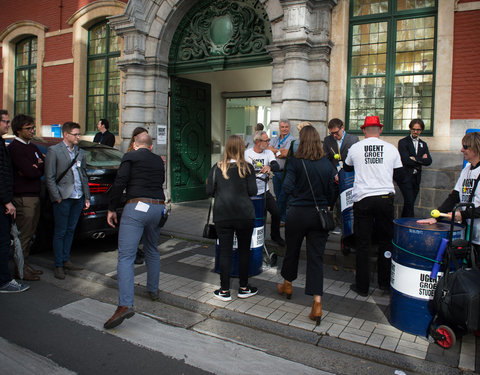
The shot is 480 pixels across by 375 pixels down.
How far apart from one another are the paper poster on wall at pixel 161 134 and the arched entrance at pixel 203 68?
0.22 meters

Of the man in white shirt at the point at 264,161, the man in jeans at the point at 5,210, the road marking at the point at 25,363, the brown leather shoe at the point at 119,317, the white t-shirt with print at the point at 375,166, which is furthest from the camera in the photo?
the man in white shirt at the point at 264,161

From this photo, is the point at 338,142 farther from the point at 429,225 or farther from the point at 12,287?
the point at 12,287

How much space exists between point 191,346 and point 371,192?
258 cm

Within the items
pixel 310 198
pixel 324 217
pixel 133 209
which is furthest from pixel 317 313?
pixel 133 209

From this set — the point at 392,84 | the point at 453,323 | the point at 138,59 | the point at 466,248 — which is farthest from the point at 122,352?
the point at 138,59

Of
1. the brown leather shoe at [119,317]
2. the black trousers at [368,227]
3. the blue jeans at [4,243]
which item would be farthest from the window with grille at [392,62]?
the blue jeans at [4,243]

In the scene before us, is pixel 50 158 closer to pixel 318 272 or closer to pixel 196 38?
pixel 318 272

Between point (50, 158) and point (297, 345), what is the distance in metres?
3.87

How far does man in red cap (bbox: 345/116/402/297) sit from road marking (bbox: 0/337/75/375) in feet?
10.9

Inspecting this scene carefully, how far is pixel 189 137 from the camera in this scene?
39.9 feet

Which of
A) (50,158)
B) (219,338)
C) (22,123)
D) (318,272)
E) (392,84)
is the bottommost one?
(219,338)

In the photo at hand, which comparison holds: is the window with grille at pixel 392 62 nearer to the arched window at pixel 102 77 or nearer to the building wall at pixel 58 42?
the arched window at pixel 102 77

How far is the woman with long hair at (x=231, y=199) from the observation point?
4.85 metres

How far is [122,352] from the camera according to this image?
377 centimetres
